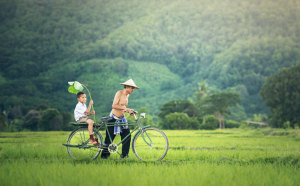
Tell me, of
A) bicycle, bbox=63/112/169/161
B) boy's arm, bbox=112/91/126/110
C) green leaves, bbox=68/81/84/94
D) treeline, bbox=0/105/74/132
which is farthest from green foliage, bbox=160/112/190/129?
green leaves, bbox=68/81/84/94

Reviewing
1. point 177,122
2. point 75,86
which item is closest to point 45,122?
point 177,122

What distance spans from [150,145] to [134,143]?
420mm

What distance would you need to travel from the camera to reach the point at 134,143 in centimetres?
775

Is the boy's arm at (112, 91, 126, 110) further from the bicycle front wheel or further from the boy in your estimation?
the bicycle front wheel

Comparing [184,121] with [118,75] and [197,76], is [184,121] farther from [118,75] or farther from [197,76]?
[197,76]

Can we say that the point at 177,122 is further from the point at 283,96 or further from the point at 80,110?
the point at 80,110

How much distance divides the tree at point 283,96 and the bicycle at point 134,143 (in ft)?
127

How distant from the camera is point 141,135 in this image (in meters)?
7.77

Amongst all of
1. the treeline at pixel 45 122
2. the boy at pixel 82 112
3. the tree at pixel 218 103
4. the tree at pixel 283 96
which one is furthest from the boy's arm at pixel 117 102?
the tree at pixel 218 103

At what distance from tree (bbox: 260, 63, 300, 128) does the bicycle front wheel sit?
38.6 metres

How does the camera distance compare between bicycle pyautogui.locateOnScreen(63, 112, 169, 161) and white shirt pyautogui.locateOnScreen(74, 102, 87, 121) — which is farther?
white shirt pyautogui.locateOnScreen(74, 102, 87, 121)

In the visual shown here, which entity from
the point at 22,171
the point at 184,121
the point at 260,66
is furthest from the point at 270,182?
the point at 260,66

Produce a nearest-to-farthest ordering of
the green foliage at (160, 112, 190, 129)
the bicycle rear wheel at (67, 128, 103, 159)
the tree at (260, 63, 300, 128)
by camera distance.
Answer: the bicycle rear wheel at (67, 128, 103, 159) < the green foliage at (160, 112, 190, 129) < the tree at (260, 63, 300, 128)

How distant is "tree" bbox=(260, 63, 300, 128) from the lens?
140ft
